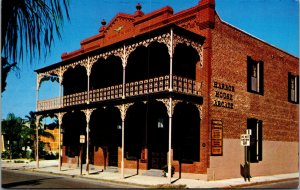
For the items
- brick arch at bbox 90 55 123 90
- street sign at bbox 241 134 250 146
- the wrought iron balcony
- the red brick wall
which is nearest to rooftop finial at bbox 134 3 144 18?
brick arch at bbox 90 55 123 90

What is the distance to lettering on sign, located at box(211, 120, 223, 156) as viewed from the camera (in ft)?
61.7

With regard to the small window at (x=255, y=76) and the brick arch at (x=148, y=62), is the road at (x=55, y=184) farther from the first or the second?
the small window at (x=255, y=76)

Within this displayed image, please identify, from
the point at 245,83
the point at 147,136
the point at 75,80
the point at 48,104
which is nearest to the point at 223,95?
the point at 245,83

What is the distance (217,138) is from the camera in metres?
19.1

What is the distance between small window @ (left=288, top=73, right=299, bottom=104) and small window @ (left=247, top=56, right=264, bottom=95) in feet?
13.8

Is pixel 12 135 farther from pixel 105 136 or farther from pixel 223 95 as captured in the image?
pixel 223 95

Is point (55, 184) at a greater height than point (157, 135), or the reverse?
point (157, 135)

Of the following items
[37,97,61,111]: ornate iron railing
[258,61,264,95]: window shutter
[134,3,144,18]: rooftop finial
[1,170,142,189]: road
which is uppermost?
[134,3,144,18]: rooftop finial

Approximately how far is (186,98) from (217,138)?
2943mm

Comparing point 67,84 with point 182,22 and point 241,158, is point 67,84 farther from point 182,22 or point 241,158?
point 241,158

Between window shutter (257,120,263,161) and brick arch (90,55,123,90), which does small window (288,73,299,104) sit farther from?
brick arch (90,55,123,90)

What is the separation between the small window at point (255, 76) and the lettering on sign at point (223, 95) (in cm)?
230

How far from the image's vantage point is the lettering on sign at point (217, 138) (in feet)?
61.7

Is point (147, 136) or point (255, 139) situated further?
point (255, 139)
